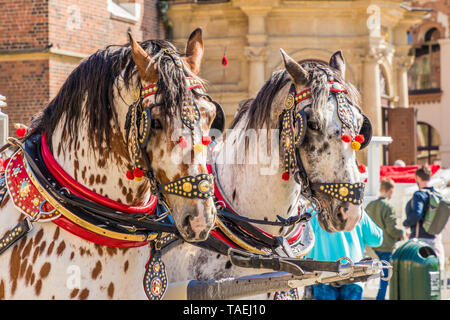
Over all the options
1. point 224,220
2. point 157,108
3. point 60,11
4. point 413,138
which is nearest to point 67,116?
point 157,108

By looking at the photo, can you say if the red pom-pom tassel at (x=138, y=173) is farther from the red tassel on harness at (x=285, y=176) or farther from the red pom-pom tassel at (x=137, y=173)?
the red tassel on harness at (x=285, y=176)

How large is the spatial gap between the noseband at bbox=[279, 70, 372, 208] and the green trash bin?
3.52m

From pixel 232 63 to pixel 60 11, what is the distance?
5516mm

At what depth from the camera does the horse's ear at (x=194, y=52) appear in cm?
Result: 358

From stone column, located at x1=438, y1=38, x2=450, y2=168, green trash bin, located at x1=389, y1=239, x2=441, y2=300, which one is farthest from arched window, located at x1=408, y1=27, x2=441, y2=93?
green trash bin, located at x1=389, y1=239, x2=441, y2=300

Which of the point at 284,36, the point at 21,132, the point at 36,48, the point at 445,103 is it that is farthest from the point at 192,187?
the point at 445,103

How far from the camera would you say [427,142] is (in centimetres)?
3225

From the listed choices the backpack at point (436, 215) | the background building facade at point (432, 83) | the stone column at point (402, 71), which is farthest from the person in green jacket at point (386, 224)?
the background building facade at point (432, 83)

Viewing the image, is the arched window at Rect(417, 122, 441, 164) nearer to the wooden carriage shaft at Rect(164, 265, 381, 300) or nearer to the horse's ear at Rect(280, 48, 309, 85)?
the horse's ear at Rect(280, 48, 309, 85)

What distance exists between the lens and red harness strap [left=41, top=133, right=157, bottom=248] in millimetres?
3393

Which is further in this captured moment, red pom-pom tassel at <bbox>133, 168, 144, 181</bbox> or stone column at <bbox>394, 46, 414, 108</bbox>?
stone column at <bbox>394, 46, 414, 108</bbox>

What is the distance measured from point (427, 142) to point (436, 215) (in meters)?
24.3

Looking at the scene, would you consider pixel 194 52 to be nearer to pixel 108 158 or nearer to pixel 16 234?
pixel 108 158

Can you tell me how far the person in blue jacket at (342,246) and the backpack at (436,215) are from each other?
2.10m
